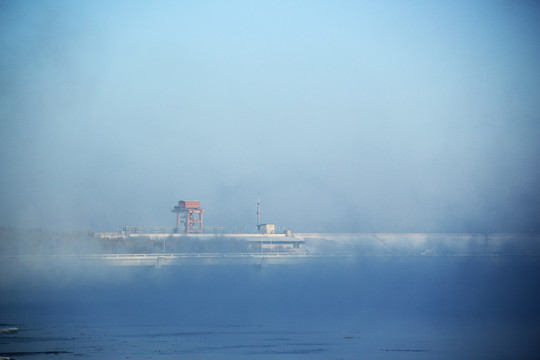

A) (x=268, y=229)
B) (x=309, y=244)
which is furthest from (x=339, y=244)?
(x=268, y=229)

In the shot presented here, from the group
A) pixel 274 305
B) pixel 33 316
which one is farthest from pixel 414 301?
pixel 33 316

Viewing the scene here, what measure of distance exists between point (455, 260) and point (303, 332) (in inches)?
2465

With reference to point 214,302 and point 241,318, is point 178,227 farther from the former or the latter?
point 241,318

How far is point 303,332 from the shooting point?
5025 centimetres

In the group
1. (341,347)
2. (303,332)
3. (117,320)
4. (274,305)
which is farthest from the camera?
(274,305)

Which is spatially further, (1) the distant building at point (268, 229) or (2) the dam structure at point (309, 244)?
(1) the distant building at point (268, 229)

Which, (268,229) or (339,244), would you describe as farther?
(268,229)

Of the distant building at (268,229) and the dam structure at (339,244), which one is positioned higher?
the distant building at (268,229)

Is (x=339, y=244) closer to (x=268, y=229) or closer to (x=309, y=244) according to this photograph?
(x=309, y=244)

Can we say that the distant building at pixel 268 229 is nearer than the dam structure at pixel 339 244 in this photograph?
No

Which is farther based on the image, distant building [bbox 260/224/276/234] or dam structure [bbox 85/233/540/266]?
distant building [bbox 260/224/276/234]

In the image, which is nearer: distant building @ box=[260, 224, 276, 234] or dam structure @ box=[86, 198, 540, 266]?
dam structure @ box=[86, 198, 540, 266]

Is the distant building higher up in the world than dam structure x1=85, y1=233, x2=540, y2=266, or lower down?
higher up

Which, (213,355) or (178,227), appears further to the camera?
(178,227)
